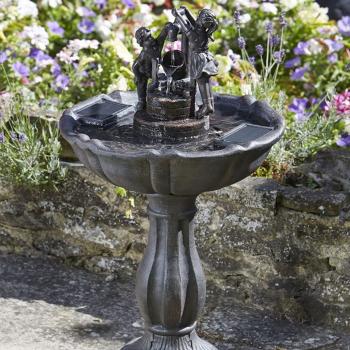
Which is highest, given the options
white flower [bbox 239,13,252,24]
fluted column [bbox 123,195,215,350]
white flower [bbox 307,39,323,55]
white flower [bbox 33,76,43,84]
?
white flower [bbox 239,13,252,24]

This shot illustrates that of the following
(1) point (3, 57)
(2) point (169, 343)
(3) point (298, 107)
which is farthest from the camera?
(1) point (3, 57)

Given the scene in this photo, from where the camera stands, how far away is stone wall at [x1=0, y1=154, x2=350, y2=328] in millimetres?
4520

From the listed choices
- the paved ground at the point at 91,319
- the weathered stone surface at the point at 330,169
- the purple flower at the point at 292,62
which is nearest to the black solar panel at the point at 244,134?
the weathered stone surface at the point at 330,169

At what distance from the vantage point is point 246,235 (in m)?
4.68

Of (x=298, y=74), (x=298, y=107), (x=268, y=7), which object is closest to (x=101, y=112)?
(x=298, y=107)

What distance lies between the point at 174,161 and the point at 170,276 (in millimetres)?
632

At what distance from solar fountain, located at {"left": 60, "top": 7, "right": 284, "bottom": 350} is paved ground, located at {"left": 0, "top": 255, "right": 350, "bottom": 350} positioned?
1.38 feet

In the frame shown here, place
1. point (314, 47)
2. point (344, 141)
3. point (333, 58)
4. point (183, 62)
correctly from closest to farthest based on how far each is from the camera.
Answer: point (183, 62)
point (344, 141)
point (333, 58)
point (314, 47)

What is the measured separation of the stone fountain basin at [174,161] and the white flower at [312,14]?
2477mm

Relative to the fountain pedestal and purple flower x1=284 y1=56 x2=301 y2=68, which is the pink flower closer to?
purple flower x1=284 y1=56 x2=301 y2=68

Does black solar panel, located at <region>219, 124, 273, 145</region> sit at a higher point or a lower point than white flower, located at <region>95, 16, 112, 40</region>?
higher

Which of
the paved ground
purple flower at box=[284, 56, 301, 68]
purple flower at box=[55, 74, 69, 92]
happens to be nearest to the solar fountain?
the paved ground

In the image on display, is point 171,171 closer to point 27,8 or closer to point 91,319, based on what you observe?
point 91,319

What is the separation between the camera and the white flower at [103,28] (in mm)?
5852
